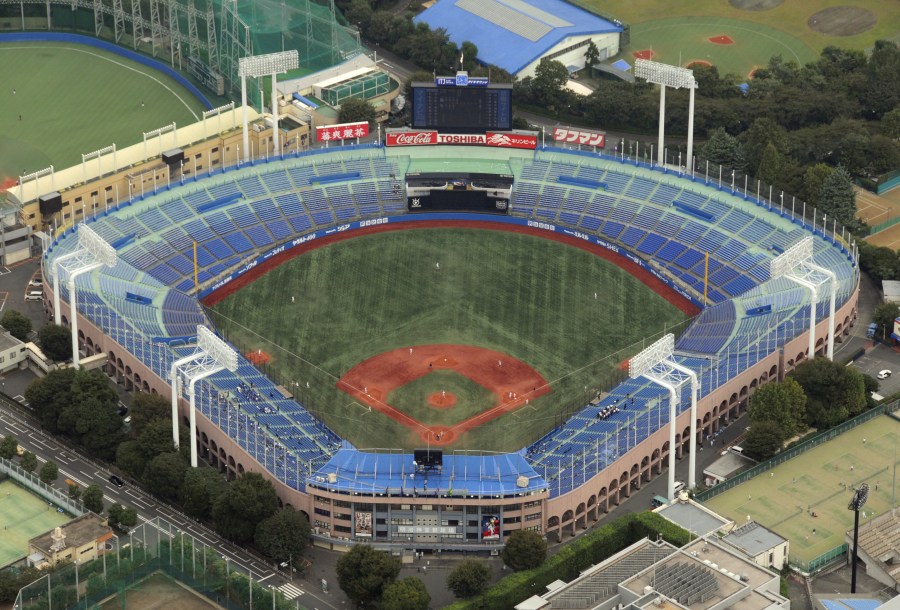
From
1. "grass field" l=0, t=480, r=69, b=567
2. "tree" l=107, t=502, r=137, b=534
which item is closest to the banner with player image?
"tree" l=107, t=502, r=137, b=534

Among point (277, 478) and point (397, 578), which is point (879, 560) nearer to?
point (397, 578)

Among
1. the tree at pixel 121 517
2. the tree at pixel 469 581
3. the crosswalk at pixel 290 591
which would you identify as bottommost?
the crosswalk at pixel 290 591

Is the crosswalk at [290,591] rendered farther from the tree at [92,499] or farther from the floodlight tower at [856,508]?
the floodlight tower at [856,508]

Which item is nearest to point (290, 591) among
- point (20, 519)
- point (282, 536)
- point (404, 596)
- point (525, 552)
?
point (282, 536)

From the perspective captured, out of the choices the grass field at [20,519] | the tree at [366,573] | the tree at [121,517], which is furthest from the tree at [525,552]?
the grass field at [20,519]

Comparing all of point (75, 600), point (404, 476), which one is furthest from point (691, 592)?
point (75, 600)

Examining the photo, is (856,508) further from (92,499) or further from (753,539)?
(92,499)

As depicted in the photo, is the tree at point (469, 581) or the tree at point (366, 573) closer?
the tree at point (366, 573)
